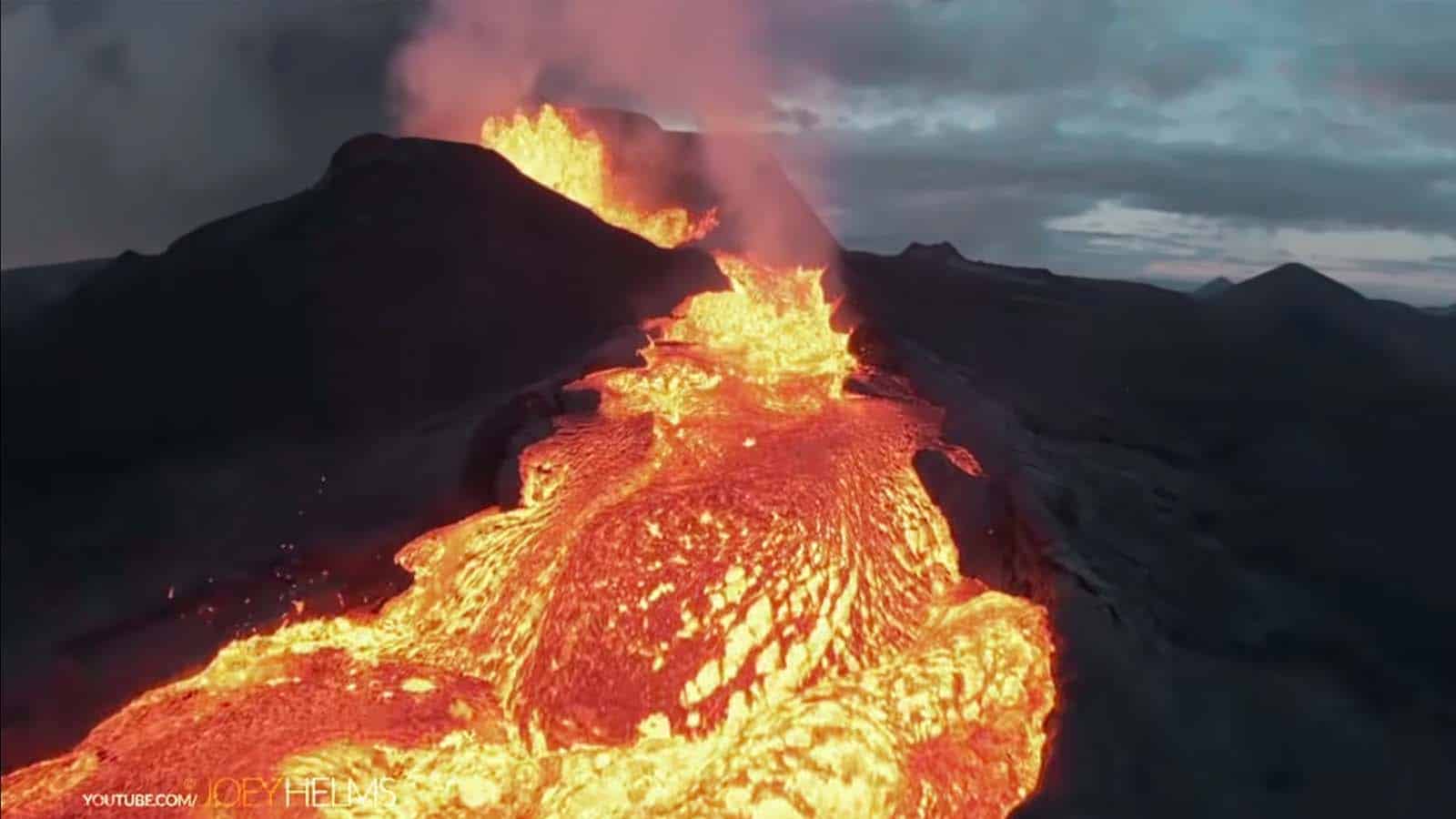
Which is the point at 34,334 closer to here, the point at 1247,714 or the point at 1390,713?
the point at 1247,714

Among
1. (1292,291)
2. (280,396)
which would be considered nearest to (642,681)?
(280,396)

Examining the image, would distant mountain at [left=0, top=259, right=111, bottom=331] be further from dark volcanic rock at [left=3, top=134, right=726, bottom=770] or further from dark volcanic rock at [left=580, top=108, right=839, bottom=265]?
dark volcanic rock at [left=580, top=108, right=839, bottom=265]

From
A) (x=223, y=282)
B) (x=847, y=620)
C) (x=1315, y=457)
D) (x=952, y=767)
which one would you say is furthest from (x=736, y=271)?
(x=952, y=767)

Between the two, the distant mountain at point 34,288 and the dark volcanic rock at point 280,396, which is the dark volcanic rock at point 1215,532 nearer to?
the dark volcanic rock at point 280,396

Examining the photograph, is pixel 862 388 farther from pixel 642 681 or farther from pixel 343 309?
pixel 343 309

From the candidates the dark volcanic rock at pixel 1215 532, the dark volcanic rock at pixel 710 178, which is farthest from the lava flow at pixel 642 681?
the dark volcanic rock at pixel 710 178
